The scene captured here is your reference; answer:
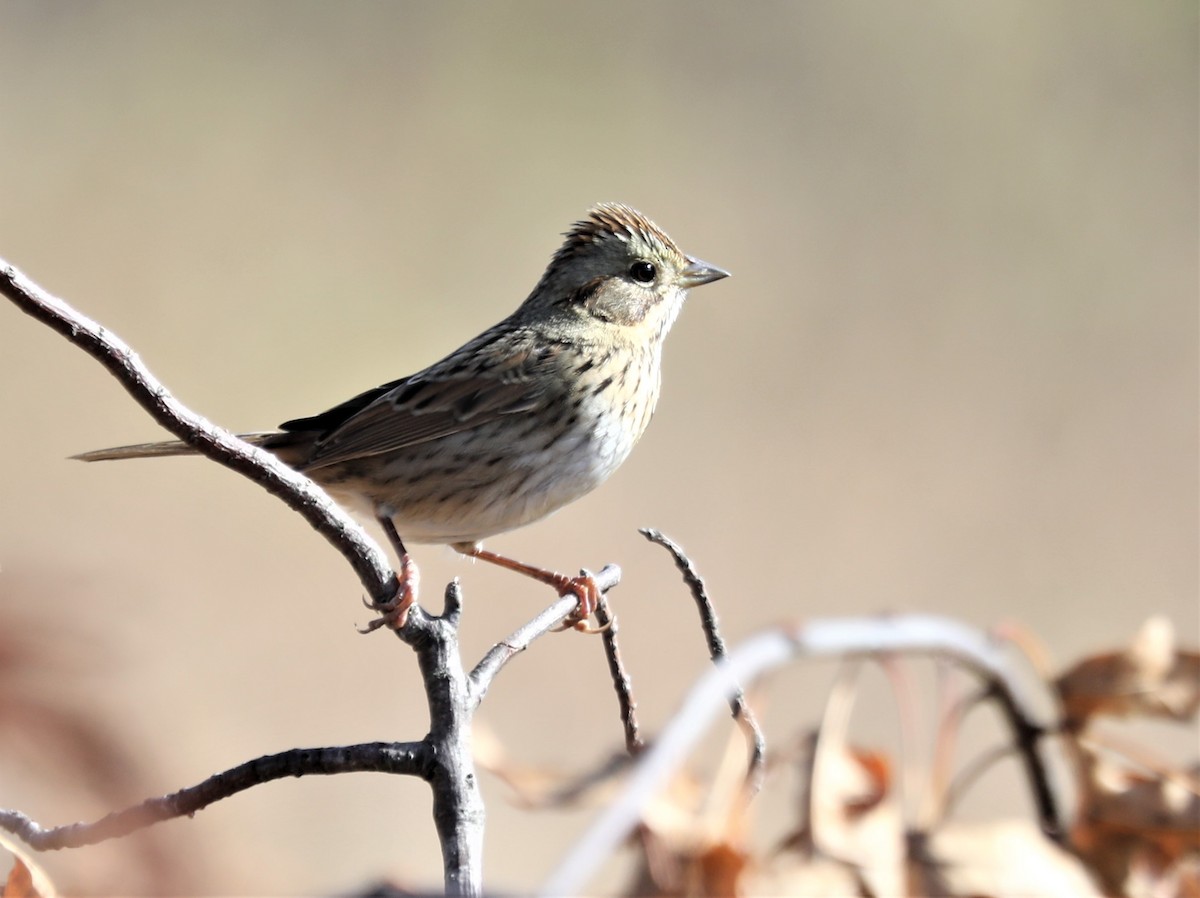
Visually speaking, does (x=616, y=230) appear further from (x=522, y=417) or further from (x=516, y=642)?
(x=516, y=642)

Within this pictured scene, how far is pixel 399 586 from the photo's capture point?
2.14 m

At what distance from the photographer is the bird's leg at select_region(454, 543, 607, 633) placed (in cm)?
328

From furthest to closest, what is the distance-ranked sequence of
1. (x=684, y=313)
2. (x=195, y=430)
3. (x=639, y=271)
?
(x=684, y=313) < (x=639, y=271) < (x=195, y=430)

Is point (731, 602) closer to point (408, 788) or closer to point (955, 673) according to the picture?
point (408, 788)

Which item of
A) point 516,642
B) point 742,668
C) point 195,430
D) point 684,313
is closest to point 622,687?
point 516,642

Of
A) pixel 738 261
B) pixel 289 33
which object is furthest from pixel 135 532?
pixel 289 33

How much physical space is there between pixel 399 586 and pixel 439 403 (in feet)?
5.70

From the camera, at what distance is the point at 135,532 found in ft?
27.7

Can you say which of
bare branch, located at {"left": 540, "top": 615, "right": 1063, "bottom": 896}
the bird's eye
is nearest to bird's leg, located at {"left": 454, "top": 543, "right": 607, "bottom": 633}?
the bird's eye

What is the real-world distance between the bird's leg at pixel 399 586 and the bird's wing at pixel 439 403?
0.22 metres

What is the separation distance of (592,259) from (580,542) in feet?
15.1

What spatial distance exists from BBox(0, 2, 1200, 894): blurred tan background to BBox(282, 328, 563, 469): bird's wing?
2713 mm

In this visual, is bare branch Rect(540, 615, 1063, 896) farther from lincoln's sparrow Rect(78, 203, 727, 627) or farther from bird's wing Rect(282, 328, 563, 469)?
bird's wing Rect(282, 328, 563, 469)

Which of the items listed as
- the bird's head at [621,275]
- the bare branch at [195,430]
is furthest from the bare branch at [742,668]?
the bird's head at [621,275]
